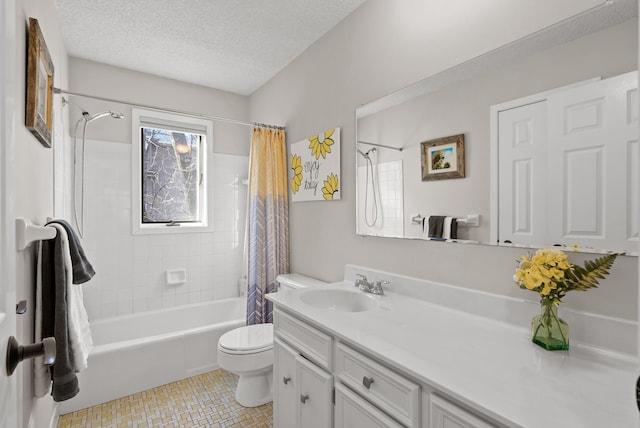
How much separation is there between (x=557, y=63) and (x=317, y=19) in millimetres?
1501

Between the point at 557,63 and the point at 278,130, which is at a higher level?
the point at 278,130

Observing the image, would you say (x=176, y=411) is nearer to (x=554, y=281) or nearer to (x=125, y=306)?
(x=125, y=306)

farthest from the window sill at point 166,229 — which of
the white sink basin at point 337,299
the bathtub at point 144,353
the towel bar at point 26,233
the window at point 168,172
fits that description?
the white sink basin at point 337,299

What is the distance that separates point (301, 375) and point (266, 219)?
1.44m

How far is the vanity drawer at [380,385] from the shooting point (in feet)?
3.09

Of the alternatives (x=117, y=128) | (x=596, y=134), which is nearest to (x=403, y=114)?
(x=596, y=134)

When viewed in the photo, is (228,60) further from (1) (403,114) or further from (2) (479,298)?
(2) (479,298)

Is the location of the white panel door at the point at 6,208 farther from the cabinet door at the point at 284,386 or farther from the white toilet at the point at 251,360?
the white toilet at the point at 251,360

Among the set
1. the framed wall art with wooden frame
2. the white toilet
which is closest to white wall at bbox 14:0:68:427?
the framed wall art with wooden frame

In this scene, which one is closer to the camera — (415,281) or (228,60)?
(415,281)

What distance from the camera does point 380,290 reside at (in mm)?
1707

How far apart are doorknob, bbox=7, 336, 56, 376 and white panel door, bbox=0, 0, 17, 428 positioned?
2 cm

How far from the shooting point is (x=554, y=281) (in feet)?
3.30

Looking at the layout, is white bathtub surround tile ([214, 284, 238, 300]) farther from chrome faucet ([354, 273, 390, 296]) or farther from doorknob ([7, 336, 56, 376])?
doorknob ([7, 336, 56, 376])
